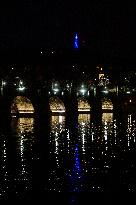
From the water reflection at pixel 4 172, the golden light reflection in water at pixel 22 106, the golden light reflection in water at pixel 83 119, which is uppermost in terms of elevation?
the golden light reflection in water at pixel 22 106

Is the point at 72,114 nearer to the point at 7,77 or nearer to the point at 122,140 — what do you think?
the point at 7,77

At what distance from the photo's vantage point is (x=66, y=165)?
29672 millimetres

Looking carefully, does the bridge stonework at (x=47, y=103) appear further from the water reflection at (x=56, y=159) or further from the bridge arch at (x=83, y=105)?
the water reflection at (x=56, y=159)

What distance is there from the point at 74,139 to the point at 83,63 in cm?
6341

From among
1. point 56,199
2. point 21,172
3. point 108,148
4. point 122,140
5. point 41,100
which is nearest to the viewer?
point 56,199

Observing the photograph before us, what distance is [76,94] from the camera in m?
96.7

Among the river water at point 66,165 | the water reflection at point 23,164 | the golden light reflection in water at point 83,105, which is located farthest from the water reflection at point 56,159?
the golden light reflection in water at point 83,105

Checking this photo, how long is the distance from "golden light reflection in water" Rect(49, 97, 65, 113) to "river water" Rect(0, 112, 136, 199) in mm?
49842

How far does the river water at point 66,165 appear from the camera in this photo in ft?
75.9

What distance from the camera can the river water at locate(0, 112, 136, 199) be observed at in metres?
23.1

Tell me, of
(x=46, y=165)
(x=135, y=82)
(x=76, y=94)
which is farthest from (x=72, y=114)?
(x=46, y=165)

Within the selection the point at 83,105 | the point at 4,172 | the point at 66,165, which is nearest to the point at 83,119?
the point at 83,105

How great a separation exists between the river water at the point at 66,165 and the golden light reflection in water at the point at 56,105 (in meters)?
49.8

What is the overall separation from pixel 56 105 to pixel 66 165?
68935mm
